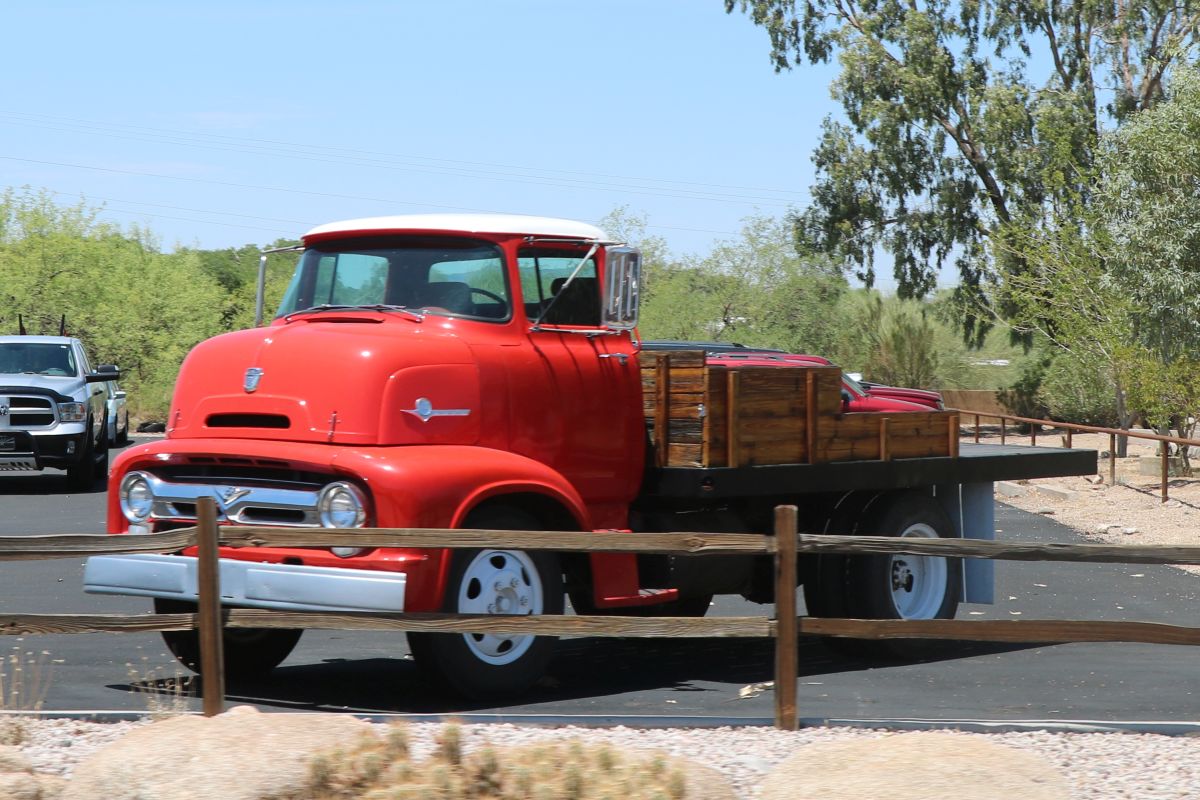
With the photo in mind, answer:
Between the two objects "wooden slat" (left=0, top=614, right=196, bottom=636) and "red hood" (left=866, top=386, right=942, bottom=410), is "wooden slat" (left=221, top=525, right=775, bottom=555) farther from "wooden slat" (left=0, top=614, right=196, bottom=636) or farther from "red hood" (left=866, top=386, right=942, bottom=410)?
"red hood" (left=866, top=386, right=942, bottom=410)

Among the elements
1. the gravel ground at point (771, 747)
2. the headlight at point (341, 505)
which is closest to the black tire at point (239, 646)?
the headlight at point (341, 505)

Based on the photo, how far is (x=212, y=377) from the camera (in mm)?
9047

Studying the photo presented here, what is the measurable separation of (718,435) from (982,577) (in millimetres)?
2762

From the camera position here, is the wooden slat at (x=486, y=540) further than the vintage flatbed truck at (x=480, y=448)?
No

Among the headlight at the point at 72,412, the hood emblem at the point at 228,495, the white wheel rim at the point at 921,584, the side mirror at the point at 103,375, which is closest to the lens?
the hood emblem at the point at 228,495

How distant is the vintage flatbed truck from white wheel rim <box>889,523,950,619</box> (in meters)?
0.02

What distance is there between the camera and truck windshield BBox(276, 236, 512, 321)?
9188mm

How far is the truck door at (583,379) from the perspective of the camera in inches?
366

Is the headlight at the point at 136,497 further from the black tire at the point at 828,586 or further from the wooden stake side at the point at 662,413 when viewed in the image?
the black tire at the point at 828,586

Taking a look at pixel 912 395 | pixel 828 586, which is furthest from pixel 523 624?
pixel 912 395

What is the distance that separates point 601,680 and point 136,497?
282 centimetres

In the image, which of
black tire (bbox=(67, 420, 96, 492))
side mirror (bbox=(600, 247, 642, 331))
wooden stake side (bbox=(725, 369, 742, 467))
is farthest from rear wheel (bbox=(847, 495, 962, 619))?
Answer: black tire (bbox=(67, 420, 96, 492))

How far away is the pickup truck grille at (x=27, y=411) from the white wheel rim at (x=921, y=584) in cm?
1493

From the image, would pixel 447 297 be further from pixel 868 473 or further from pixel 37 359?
pixel 37 359
